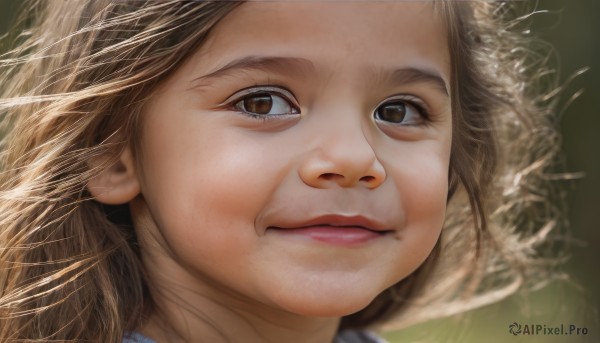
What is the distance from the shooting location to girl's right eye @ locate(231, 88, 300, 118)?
63.2 inches

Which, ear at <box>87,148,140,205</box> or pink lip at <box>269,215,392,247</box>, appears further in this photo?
ear at <box>87,148,140,205</box>

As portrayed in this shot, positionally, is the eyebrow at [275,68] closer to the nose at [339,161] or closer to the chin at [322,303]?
the nose at [339,161]

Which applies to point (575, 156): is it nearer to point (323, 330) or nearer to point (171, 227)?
point (323, 330)

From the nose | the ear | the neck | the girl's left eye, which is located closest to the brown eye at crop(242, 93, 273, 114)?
the girl's left eye

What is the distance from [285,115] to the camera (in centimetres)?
160

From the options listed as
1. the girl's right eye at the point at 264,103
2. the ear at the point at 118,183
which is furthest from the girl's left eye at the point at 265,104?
the ear at the point at 118,183

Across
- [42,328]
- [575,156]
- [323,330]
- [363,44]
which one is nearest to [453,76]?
[363,44]

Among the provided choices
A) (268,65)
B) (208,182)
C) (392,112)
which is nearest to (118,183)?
(208,182)

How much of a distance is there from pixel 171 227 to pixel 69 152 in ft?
0.72

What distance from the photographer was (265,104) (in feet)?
5.29

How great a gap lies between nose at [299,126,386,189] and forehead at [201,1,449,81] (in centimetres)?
12

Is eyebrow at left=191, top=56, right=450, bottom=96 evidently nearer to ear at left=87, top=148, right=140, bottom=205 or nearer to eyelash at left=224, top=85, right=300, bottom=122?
eyelash at left=224, top=85, right=300, bottom=122

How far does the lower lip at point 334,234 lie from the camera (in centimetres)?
156

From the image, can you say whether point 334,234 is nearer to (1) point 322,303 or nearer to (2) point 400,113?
(1) point 322,303
